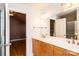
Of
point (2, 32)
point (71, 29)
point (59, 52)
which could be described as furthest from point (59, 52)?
point (2, 32)

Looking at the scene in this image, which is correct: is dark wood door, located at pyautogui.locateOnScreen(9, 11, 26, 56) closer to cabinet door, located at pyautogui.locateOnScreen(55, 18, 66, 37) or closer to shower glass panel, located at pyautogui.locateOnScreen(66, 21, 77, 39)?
cabinet door, located at pyautogui.locateOnScreen(55, 18, 66, 37)

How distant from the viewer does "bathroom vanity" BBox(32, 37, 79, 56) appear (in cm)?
186

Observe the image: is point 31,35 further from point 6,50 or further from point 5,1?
point 5,1

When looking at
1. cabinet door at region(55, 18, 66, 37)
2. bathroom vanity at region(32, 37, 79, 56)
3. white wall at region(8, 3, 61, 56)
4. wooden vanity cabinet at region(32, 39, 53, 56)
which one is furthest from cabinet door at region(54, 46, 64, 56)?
white wall at region(8, 3, 61, 56)

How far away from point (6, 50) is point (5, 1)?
65 cm

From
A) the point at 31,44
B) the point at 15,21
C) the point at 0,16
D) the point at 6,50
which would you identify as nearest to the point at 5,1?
the point at 0,16

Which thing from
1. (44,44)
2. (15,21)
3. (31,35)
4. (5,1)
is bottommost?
(44,44)

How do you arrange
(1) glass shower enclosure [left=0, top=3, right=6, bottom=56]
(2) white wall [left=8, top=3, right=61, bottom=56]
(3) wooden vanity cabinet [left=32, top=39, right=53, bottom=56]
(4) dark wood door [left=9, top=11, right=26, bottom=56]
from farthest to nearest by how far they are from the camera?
(3) wooden vanity cabinet [left=32, top=39, right=53, bottom=56]
(2) white wall [left=8, top=3, right=61, bottom=56]
(4) dark wood door [left=9, top=11, right=26, bottom=56]
(1) glass shower enclosure [left=0, top=3, right=6, bottom=56]

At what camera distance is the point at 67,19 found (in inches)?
94.7

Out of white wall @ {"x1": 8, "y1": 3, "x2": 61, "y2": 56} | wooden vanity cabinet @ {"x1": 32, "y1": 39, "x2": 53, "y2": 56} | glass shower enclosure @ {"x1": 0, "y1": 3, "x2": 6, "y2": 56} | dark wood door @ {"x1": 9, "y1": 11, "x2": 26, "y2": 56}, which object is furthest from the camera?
wooden vanity cabinet @ {"x1": 32, "y1": 39, "x2": 53, "y2": 56}

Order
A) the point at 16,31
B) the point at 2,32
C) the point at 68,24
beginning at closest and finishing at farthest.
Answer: the point at 2,32
the point at 16,31
the point at 68,24

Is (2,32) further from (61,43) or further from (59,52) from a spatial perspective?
(61,43)

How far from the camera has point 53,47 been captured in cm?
233

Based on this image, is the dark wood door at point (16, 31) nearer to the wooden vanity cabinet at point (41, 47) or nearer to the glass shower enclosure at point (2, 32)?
the glass shower enclosure at point (2, 32)
